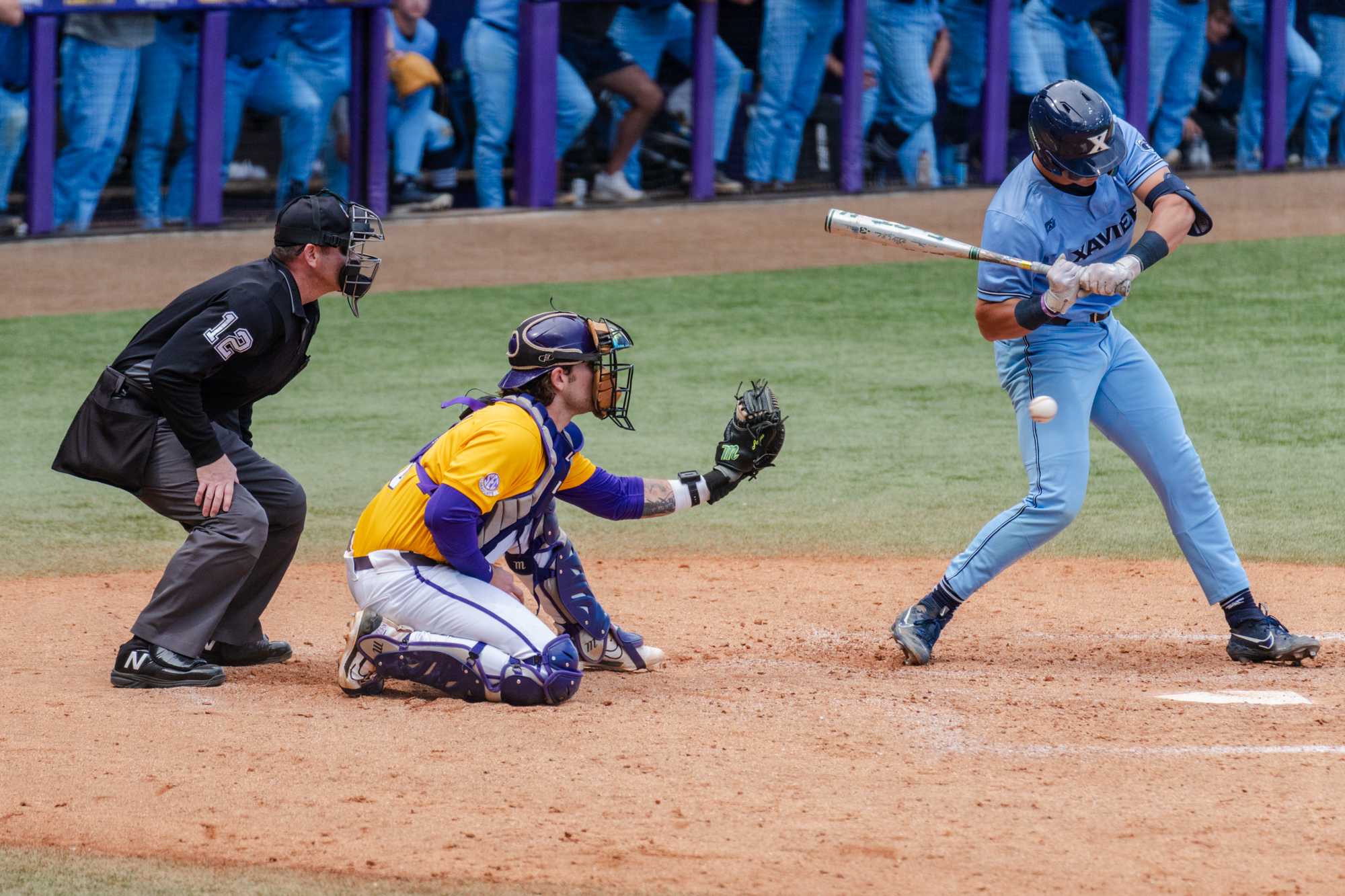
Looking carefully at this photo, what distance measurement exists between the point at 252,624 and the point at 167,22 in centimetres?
747

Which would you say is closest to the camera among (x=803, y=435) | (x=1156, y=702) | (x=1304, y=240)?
(x=1156, y=702)

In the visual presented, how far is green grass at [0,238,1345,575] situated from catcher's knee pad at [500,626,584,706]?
2117 millimetres

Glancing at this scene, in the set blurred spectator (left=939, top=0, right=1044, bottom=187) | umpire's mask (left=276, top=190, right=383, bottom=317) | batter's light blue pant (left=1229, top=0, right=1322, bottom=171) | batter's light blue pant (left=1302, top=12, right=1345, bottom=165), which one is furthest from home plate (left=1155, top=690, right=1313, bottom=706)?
batter's light blue pant (left=1302, top=12, right=1345, bottom=165)

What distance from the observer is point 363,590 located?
4977 mm

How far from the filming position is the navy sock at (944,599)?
5.33 metres

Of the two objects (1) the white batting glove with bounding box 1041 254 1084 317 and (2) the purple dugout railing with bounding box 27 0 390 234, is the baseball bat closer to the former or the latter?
(1) the white batting glove with bounding box 1041 254 1084 317

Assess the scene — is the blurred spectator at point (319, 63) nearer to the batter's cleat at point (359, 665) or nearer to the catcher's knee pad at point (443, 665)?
the batter's cleat at point (359, 665)

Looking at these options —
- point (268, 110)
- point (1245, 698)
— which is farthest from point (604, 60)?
point (1245, 698)

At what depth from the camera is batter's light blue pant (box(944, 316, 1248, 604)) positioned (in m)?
5.16

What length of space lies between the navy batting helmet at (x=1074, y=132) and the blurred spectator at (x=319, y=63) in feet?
26.8

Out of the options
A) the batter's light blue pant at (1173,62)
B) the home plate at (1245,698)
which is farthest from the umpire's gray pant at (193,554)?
the batter's light blue pant at (1173,62)

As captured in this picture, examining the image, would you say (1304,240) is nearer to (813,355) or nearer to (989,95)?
(989,95)

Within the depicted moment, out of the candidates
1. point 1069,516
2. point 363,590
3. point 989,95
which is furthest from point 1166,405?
point 989,95

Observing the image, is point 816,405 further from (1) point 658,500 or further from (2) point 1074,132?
(2) point 1074,132
